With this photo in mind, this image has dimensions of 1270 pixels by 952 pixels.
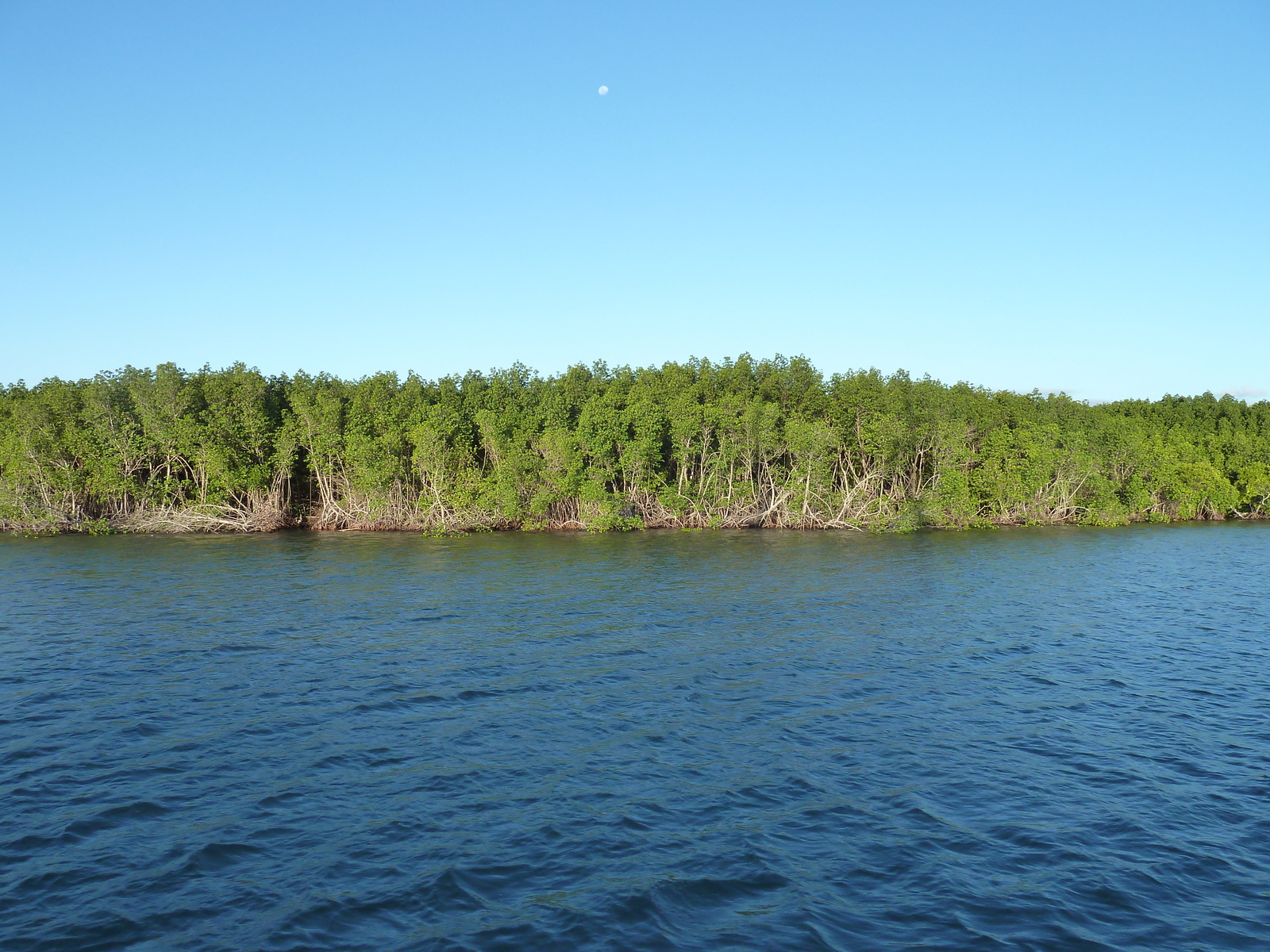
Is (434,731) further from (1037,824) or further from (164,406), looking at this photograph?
(164,406)

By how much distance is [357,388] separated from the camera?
205 ft

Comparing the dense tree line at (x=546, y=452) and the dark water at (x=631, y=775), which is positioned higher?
the dense tree line at (x=546, y=452)

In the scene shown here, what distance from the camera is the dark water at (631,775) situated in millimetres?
10906

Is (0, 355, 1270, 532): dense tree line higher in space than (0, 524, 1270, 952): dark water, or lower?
higher

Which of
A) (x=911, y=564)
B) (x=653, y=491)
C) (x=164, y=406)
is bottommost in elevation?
(x=911, y=564)

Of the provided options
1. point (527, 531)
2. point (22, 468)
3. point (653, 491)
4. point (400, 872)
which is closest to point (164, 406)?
point (22, 468)

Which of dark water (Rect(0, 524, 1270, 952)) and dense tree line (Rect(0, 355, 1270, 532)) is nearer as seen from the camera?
dark water (Rect(0, 524, 1270, 952))

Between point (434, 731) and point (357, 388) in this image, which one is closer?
point (434, 731)

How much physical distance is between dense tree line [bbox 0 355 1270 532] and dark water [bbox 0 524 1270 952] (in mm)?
28496

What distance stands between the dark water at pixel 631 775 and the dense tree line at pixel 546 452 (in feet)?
93.5

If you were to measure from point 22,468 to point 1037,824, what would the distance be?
63.9m

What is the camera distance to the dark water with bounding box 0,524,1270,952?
1091cm

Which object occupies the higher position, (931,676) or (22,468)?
(22,468)

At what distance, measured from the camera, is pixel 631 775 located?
15203 mm
